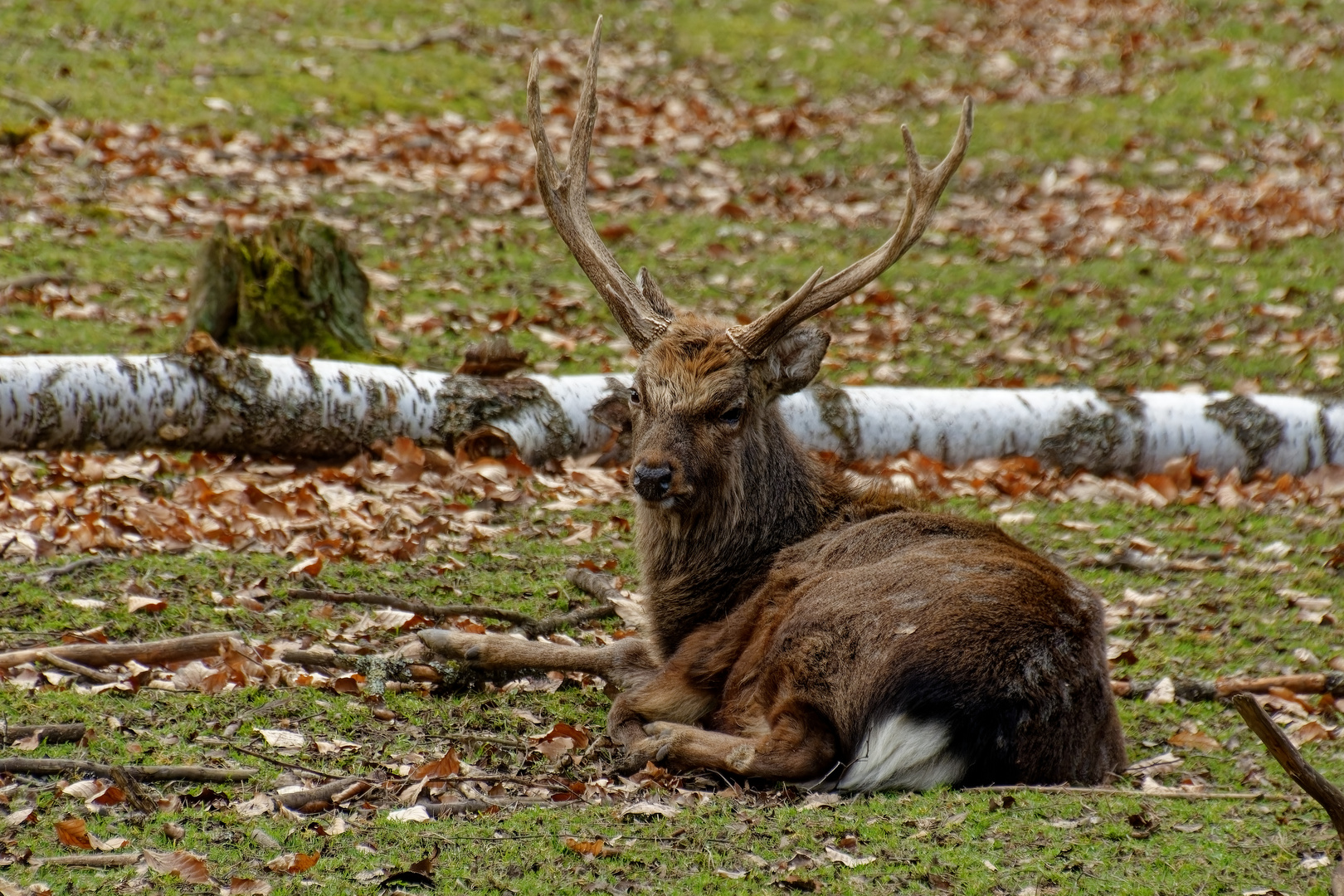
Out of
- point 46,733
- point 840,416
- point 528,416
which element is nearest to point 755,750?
point 46,733

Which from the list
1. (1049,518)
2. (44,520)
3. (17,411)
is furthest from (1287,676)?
(17,411)

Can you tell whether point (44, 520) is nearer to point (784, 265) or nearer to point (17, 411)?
point (17, 411)

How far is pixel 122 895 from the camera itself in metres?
3.36

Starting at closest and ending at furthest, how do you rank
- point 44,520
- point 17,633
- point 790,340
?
point 17,633, point 790,340, point 44,520

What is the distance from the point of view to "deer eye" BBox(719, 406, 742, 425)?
5.33 meters

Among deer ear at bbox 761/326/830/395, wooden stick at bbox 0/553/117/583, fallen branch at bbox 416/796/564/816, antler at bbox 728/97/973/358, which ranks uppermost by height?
antler at bbox 728/97/973/358

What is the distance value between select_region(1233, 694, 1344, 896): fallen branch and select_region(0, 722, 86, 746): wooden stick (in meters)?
3.44

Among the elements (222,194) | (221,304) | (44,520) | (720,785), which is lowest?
(720,785)

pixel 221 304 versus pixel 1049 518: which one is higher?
pixel 221 304

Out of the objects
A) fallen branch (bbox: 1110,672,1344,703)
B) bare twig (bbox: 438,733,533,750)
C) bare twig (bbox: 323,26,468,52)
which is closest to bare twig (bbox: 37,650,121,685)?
bare twig (bbox: 438,733,533,750)

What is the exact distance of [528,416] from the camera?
26.9 ft

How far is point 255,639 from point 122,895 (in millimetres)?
1951

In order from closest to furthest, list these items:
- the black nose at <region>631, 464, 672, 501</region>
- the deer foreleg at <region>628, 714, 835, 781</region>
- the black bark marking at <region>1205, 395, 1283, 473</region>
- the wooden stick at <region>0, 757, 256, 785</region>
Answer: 1. the wooden stick at <region>0, 757, 256, 785</region>
2. the deer foreleg at <region>628, 714, 835, 781</region>
3. the black nose at <region>631, 464, 672, 501</region>
4. the black bark marking at <region>1205, 395, 1283, 473</region>

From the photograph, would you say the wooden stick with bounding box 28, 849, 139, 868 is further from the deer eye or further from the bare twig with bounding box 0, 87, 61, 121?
the bare twig with bounding box 0, 87, 61, 121
